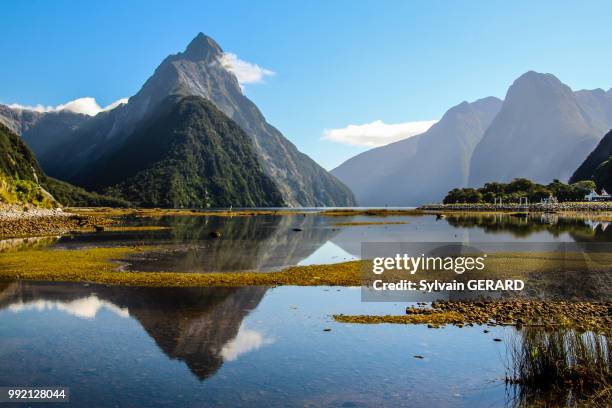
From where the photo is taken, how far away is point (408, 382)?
1706 centimetres

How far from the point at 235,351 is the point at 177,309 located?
8.33 metres

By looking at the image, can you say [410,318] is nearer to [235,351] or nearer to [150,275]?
[235,351]

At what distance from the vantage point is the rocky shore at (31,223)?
8281 centimetres

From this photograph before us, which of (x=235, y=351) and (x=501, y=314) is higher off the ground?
(x=501, y=314)

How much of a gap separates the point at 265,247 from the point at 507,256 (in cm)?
3239

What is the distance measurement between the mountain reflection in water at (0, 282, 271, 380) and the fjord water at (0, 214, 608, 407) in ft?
0.29

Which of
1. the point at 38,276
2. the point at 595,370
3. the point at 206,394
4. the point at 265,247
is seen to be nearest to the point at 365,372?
the point at 206,394

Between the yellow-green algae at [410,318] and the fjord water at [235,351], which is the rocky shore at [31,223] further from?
the yellow-green algae at [410,318]

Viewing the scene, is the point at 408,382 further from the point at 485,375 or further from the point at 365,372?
the point at 485,375

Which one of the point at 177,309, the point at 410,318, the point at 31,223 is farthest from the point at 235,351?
the point at 31,223

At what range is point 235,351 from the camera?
66.7 feet

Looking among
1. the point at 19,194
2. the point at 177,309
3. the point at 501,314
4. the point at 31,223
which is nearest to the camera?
the point at 501,314

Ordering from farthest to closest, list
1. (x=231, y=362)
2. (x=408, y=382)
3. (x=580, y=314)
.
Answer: (x=580, y=314) < (x=231, y=362) < (x=408, y=382)

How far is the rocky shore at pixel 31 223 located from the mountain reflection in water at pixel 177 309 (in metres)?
53.7
